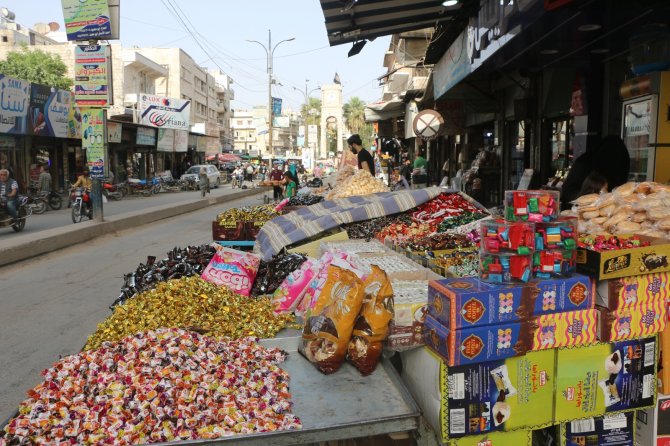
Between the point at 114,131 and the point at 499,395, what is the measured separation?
94.5 feet

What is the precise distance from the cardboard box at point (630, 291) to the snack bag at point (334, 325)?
3.76 feet

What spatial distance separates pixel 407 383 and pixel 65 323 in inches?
179

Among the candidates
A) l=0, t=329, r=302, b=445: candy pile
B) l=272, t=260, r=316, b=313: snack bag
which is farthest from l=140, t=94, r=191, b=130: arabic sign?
l=0, t=329, r=302, b=445: candy pile

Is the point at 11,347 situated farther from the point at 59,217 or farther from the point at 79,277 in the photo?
the point at 59,217

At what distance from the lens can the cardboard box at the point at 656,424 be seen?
2.68 meters

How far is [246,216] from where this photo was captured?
695 cm

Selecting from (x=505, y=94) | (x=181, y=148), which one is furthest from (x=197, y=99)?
(x=505, y=94)

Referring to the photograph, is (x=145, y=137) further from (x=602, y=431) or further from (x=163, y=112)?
(x=602, y=431)

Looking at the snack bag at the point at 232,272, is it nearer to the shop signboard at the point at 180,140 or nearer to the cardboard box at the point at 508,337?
the cardboard box at the point at 508,337

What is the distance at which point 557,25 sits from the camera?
15.7 feet

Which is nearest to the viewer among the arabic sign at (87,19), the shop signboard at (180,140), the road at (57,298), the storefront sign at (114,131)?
the road at (57,298)

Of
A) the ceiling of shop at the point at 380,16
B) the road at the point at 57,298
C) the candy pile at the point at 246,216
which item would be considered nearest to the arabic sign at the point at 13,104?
the road at the point at 57,298

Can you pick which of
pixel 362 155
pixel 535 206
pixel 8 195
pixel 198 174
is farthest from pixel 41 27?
pixel 535 206

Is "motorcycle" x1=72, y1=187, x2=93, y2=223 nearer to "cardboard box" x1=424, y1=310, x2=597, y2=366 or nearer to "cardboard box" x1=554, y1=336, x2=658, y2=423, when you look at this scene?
"cardboard box" x1=424, y1=310, x2=597, y2=366
